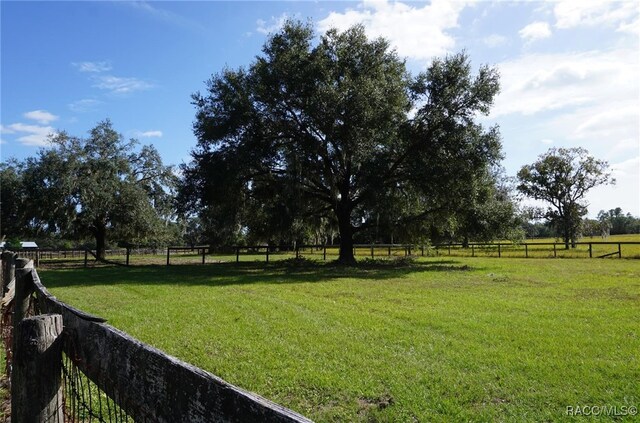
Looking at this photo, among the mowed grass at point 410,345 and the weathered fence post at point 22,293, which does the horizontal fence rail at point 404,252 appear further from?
the weathered fence post at point 22,293

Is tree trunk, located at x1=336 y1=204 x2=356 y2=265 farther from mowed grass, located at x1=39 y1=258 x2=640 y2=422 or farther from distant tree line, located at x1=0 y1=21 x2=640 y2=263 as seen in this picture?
mowed grass, located at x1=39 y1=258 x2=640 y2=422

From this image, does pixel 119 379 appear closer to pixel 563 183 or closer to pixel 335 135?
pixel 335 135

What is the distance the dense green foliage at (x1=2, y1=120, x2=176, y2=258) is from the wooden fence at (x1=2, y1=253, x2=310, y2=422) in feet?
92.7

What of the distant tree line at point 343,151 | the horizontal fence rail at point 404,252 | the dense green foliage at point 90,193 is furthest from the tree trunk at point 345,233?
the dense green foliage at point 90,193

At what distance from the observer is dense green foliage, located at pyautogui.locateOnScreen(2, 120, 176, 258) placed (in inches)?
1160

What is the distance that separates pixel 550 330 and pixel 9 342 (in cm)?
805

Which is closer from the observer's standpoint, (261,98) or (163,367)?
(163,367)

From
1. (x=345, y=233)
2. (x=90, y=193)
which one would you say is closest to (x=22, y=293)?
(x=345, y=233)

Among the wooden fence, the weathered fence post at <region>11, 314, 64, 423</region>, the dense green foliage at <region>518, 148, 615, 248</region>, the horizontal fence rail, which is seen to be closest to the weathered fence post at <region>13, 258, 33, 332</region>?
the wooden fence

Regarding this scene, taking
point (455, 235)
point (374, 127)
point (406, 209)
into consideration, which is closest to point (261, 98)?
point (374, 127)

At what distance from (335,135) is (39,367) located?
2065 centimetres

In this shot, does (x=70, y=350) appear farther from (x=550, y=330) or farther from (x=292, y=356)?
(x=550, y=330)

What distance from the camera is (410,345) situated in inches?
261

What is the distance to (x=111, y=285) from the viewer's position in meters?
15.6
